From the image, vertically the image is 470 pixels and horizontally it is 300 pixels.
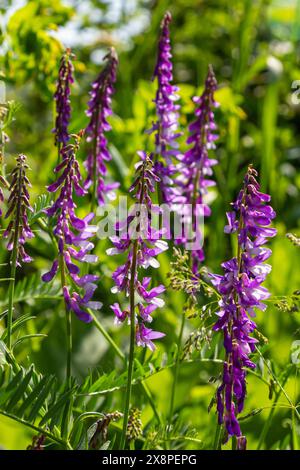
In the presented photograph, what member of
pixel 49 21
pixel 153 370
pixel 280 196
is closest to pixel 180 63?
pixel 280 196

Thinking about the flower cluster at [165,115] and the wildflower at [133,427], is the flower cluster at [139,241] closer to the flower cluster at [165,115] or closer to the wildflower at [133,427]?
the wildflower at [133,427]

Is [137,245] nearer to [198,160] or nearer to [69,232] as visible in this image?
[69,232]

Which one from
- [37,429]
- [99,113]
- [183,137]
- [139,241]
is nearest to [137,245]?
[139,241]

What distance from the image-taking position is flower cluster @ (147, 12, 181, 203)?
152cm

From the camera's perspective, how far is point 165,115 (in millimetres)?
1564

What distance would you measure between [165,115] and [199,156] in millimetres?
109

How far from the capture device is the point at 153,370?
1384mm

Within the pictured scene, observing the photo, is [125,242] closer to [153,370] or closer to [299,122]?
[153,370]

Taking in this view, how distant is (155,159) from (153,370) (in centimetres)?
44

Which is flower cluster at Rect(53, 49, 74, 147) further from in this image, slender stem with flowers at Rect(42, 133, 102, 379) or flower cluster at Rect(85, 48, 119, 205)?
slender stem with flowers at Rect(42, 133, 102, 379)

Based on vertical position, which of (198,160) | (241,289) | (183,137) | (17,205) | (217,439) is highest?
(183,137)

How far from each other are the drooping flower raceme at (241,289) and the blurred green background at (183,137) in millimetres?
68

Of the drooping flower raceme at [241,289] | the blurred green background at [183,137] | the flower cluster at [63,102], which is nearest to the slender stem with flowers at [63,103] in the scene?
the flower cluster at [63,102]

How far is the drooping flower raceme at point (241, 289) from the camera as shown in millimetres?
1131
